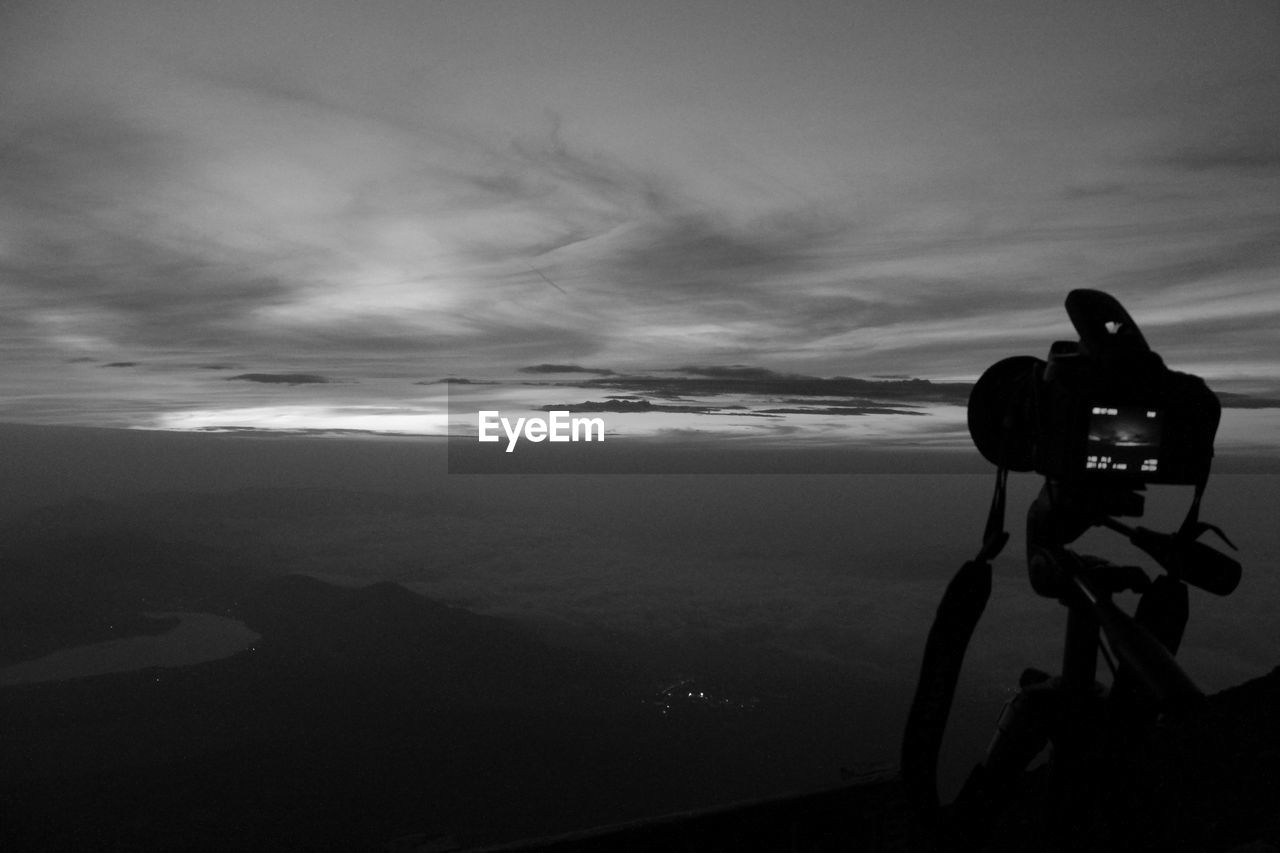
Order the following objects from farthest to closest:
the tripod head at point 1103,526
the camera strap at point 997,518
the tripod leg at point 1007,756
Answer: the tripod leg at point 1007,756 < the camera strap at point 997,518 < the tripod head at point 1103,526

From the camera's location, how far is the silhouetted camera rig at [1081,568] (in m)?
1.51

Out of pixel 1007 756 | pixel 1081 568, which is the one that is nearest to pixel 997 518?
pixel 1081 568

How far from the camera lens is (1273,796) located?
777 cm

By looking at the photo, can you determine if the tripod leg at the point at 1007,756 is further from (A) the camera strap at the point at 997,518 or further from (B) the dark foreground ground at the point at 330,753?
(B) the dark foreground ground at the point at 330,753

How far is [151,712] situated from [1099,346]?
16785cm

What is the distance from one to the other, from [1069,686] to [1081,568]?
0.36 metres

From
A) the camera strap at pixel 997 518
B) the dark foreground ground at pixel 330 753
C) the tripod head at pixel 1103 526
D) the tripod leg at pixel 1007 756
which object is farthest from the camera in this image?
the dark foreground ground at pixel 330 753

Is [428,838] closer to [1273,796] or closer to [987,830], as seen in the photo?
[987,830]

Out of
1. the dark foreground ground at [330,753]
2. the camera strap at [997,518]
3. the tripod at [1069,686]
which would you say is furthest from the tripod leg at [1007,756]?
the dark foreground ground at [330,753]

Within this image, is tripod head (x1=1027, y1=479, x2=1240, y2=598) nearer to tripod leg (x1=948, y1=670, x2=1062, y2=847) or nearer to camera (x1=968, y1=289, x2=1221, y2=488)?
camera (x1=968, y1=289, x2=1221, y2=488)

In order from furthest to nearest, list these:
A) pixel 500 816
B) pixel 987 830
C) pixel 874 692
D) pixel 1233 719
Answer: pixel 874 692 < pixel 500 816 < pixel 1233 719 < pixel 987 830

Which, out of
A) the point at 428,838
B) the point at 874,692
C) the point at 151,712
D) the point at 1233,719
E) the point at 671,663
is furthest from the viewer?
the point at 671,663

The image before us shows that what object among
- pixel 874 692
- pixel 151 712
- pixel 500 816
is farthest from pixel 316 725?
pixel 874 692

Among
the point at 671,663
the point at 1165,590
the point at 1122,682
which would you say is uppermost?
the point at 1165,590
